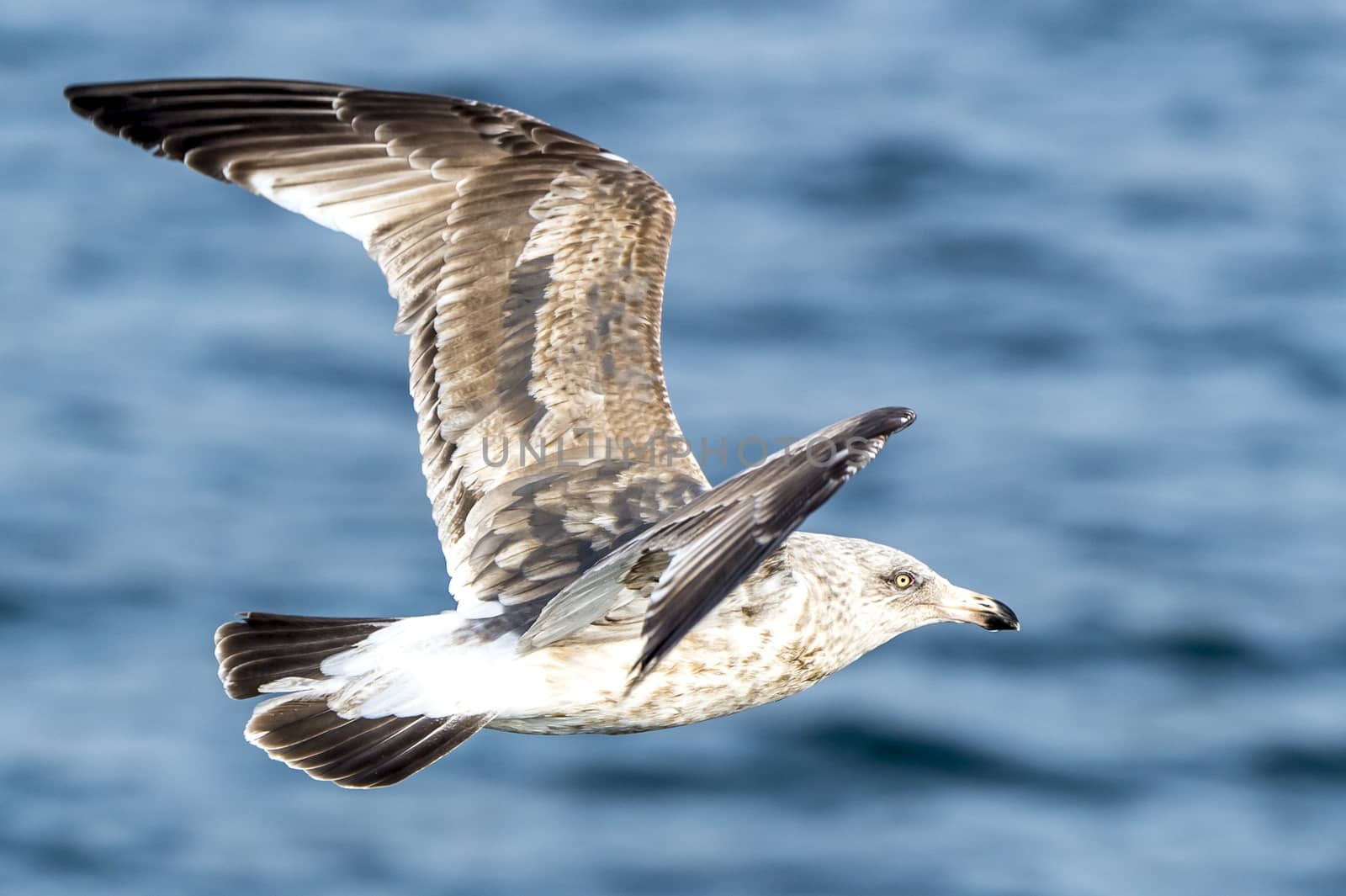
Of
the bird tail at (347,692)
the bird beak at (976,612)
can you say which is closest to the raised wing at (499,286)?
the bird tail at (347,692)

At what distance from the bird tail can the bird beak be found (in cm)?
188

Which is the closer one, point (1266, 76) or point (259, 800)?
Result: point (259, 800)

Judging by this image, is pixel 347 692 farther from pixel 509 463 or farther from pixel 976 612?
pixel 976 612

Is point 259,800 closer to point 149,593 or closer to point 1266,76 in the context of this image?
point 149,593

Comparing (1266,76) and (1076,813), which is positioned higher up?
(1266,76)

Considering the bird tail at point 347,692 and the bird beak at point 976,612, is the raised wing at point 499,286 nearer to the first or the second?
the bird tail at point 347,692

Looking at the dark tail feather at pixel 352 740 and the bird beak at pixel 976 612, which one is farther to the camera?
the bird beak at pixel 976 612

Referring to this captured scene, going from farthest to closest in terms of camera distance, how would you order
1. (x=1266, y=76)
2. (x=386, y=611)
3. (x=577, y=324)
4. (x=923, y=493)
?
(x=1266, y=76) < (x=923, y=493) < (x=386, y=611) < (x=577, y=324)

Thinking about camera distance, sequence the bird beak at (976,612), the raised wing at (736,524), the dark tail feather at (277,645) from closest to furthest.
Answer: the raised wing at (736,524) < the dark tail feather at (277,645) < the bird beak at (976,612)

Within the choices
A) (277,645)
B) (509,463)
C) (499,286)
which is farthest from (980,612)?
(277,645)

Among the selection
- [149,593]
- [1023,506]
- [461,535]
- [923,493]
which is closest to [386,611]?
[149,593]

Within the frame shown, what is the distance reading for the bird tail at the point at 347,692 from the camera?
6695mm

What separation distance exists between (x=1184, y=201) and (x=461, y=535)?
23.4 m

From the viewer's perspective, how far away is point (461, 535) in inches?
294
